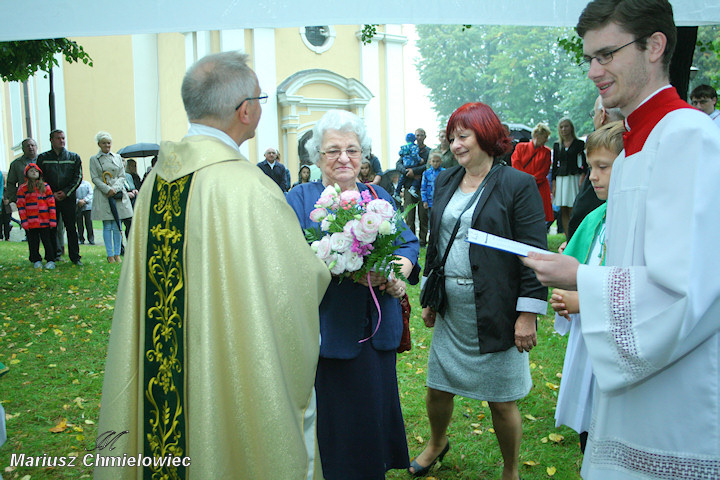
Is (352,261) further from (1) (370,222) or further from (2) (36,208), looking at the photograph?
(2) (36,208)

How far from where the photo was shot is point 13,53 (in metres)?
8.28

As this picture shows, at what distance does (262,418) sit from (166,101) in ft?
83.3

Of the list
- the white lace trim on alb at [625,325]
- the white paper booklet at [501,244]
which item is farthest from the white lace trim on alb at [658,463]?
the white paper booklet at [501,244]

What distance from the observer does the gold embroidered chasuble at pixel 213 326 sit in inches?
83.8

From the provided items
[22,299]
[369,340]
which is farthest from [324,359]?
[22,299]

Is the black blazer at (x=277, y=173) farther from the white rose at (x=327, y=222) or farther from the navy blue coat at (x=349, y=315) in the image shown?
the white rose at (x=327, y=222)

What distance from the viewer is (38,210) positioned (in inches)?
393

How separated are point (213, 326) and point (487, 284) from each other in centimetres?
169

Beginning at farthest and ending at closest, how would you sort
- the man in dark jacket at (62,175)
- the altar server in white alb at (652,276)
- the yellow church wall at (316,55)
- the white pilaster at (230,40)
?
the yellow church wall at (316,55)
the white pilaster at (230,40)
the man in dark jacket at (62,175)
the altar server in white alb at (652,276)

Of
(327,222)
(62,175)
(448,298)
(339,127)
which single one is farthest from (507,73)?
(327,222)

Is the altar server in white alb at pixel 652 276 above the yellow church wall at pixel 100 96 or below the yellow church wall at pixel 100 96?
below

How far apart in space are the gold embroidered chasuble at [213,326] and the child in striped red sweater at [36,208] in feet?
29.1

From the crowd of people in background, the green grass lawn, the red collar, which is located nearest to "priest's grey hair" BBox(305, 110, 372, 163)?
the crowd of people in background

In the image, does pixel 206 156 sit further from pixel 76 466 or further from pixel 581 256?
pixel 76 466
